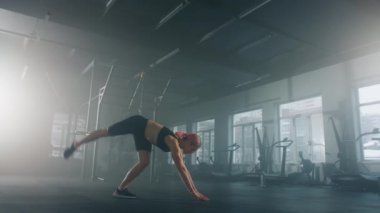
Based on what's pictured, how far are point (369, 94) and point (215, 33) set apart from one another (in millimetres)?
4152

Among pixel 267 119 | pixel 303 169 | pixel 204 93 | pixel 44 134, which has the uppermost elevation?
pixel 204 93

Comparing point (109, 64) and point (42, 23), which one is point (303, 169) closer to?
point (109, 64)

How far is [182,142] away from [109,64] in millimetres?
5505

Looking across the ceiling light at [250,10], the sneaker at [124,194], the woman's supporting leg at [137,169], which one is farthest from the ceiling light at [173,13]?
the sneaker at [124,194]

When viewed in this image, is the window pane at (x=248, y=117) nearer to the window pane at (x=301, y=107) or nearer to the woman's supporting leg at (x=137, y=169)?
the window pane at (x=301, y=107)

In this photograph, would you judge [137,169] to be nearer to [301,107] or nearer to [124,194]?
[124,194]

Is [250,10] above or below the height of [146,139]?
above

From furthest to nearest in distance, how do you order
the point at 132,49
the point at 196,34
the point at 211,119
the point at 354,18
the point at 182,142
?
the point at 211,119 < the point at 132,49 < the point at 196,34 < the point at 354,18 < the point at 182,142

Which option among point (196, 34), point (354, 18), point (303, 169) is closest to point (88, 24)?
point (196, 34)

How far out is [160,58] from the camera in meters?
7.38

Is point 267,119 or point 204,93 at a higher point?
point 204,93

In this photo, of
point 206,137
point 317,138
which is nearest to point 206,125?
point 206,137

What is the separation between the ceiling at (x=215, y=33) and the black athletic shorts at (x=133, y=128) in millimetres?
2666

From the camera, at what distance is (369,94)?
7133 millimetres
